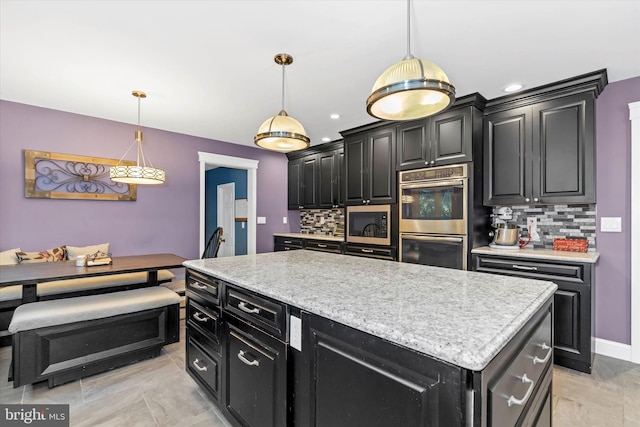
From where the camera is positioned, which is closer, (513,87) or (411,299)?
(411,299)

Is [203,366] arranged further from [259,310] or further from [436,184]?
[436,184]

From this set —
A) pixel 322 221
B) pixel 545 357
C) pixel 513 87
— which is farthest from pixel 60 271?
pixel 513 87

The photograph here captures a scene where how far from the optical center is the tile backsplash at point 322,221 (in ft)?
16.7

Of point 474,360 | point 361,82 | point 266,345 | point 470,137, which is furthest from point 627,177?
point 266,345

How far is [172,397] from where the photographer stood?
2062 millimetres

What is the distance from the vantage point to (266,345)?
1.38 metres

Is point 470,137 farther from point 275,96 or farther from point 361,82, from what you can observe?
point 275,96

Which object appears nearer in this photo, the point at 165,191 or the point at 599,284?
the point at 599,284

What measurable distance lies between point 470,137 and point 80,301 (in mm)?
3718

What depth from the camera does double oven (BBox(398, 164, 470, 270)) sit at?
119 inches

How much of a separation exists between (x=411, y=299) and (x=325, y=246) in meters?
3.34

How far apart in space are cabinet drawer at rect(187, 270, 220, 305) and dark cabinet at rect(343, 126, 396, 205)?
2446 mm

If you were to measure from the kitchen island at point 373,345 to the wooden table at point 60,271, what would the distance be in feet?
3.96

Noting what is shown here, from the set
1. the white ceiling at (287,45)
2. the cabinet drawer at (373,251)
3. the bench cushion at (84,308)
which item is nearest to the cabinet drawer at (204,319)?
the bench cushion at (84,308)
